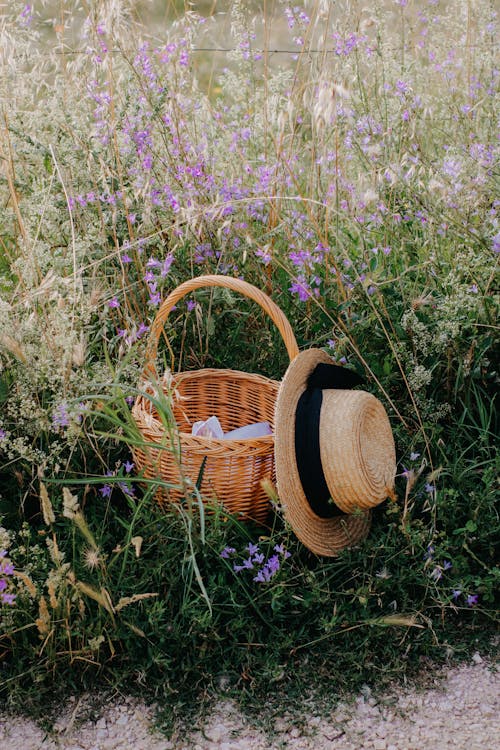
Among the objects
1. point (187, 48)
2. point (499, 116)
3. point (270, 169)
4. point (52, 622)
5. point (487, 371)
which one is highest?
point (187, 48)

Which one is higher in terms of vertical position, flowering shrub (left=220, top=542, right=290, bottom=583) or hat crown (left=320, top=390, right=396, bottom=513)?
hat crown (left=320, top=390, right=396, bottom=513)

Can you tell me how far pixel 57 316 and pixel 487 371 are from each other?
1.51 meters

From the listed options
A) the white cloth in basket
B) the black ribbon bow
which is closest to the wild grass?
the black ribbon bow

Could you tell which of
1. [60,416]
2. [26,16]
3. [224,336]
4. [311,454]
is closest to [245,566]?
[311,454]

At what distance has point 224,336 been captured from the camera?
306 cm

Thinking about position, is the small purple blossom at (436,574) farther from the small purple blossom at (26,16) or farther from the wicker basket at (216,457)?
the small purple blossom at (26,16)

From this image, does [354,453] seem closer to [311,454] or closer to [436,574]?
[311,454]

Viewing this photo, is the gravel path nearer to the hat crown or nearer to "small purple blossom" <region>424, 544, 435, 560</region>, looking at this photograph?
"small purple blossom" <region>424, 544, 435, 560</region>

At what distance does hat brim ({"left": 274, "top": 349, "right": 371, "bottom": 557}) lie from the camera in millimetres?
2277

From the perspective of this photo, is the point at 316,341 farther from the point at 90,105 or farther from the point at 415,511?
the point at 90,105

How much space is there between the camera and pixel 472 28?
356cm

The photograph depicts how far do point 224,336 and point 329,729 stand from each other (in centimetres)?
155

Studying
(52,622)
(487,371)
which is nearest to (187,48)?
(487,371)

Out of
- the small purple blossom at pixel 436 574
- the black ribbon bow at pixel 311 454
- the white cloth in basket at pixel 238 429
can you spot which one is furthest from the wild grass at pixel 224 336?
the white cloth in basket at pixel 238 429
